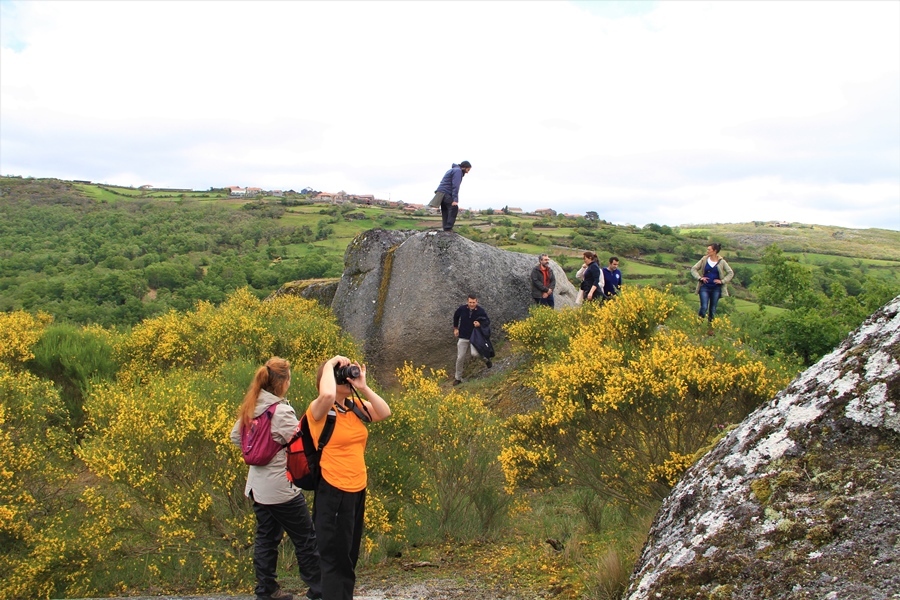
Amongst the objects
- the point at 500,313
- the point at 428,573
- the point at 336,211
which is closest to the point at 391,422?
the point at 428,573

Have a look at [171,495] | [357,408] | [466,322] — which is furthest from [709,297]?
[171,495]

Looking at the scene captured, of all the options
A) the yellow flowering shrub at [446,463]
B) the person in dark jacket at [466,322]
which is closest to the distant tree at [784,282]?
the person in dark jacket at [466,322]

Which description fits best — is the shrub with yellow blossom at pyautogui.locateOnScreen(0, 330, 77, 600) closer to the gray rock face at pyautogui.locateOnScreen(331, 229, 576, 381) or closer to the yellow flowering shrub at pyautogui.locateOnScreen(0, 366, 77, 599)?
the yellow flowering shrub at pyautogui.locateOnScreen(0, 366, 77, 599)

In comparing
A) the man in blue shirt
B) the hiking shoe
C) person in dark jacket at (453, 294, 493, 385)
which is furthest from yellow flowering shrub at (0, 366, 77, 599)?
the man in blue shirt

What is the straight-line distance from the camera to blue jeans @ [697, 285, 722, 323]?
12789mm

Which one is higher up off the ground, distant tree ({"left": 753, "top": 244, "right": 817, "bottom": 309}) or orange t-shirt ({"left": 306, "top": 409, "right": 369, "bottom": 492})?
distant tree ({"left": 753, "top": 244, "right": 817, "bottom": 309})

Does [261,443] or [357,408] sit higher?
[357,408]

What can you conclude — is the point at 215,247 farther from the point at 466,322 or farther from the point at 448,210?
the point at 466,322

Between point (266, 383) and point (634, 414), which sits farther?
point (634, 414)

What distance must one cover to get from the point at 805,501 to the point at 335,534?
3267 millimetres

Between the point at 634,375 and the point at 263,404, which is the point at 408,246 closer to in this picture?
the point at 634,375

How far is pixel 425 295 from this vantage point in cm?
1622

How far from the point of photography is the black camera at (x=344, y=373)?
4574mm

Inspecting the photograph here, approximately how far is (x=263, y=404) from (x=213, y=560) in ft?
8.87
